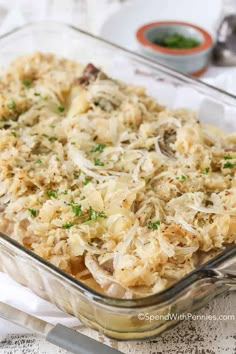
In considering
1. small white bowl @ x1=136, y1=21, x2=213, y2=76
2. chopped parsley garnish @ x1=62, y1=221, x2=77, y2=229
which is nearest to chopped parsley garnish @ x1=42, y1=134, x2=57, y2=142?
chopped parsley garnish @ x1=62, y1=221, x2=77, y2=229

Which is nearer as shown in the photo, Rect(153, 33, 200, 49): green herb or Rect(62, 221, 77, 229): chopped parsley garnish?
Rect(62, 221, 77, 229): chopped parsley garnish

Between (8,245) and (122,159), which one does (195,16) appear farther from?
(8,245)

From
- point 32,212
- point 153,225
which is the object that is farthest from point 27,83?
point 153,225

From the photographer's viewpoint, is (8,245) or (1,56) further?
(1,56)

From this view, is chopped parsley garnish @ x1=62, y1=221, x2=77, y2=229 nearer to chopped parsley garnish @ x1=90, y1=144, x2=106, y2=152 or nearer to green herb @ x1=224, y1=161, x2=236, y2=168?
chopped parsley garnish @ x1=90, y1=144, x2=106, y2=152

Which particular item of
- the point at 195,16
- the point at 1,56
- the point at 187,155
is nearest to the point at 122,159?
the point at 187,155

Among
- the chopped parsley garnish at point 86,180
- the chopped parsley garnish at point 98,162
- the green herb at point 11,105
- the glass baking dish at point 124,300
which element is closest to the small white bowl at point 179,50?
the glass baking dish at point 124,300

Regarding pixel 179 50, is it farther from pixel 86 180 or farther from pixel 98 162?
pixel 86 180

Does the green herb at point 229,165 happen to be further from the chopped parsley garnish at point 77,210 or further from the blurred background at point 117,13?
the blurred background at point 117,13
